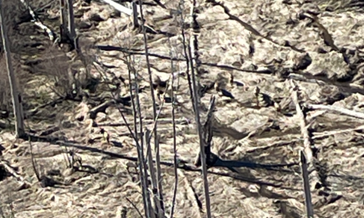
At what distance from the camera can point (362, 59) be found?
16938 mm

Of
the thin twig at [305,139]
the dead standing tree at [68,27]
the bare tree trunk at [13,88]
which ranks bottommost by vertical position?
the thin twig at [305,139]

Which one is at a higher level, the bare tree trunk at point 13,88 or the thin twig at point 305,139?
the bare tree trunk at point 13,88

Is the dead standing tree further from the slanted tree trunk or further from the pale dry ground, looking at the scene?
the pale dry ground

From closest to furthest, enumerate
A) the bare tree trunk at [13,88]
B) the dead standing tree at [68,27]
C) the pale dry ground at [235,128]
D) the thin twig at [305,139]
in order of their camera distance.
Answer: the pale dry ground at [235,128] < the thin twig at [305,139] < the bare tree trunk at [13,88] < the dead standing tree at [68,27]

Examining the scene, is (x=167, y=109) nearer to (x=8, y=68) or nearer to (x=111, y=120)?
(x=111, y=120)

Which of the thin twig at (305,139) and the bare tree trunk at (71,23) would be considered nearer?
the thin twig at (305,139)

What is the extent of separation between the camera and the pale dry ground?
516 inches

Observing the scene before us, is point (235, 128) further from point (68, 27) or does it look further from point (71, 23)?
point (68, 27)

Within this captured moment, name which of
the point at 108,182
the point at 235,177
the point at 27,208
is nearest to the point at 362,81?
the point at 235,177

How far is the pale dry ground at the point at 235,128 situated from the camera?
1309cm

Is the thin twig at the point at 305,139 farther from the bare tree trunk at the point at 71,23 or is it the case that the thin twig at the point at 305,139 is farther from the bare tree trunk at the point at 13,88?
the bare tree trunk at the point at 71,23

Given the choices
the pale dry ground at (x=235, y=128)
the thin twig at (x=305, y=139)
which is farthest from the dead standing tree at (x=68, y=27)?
the thin twig at (x=305, y=139)

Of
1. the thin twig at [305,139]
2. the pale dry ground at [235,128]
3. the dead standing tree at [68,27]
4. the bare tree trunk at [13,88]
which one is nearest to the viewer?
the pale dry ground at [235,128]

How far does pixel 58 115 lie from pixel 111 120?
1027 millimetres
